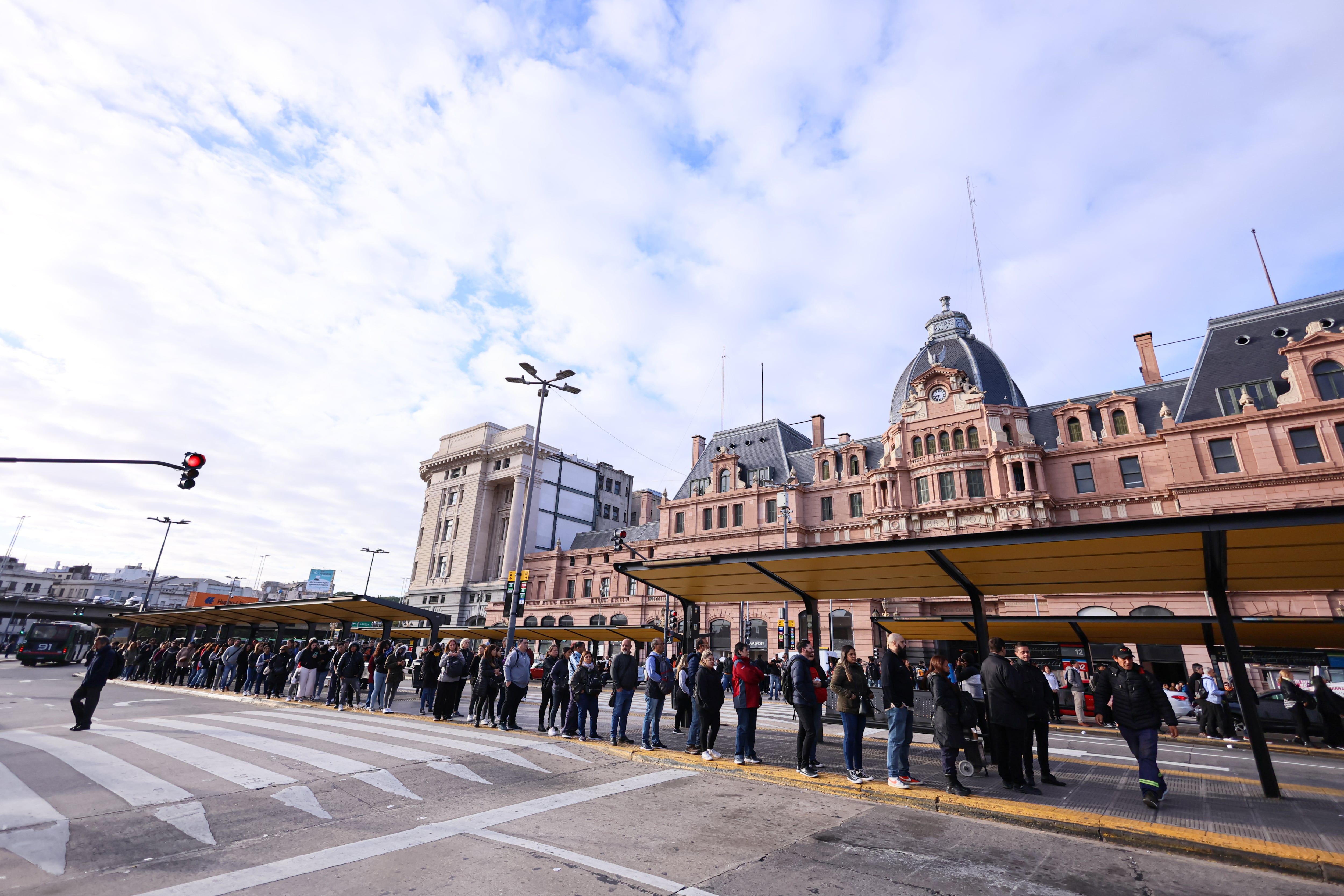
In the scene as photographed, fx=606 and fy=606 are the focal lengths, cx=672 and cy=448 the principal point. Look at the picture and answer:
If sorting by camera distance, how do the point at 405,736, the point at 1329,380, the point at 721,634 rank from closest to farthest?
the point at 405,736, the point at 1329,380, the point at 721,634

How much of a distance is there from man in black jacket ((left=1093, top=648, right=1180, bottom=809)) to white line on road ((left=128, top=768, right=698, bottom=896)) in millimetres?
6519

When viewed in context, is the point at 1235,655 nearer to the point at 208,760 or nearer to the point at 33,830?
the point at 33,830

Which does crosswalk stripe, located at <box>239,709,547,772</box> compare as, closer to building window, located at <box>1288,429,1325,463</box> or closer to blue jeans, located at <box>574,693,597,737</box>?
blue jeans, located at <box>574,693,597,737</box>

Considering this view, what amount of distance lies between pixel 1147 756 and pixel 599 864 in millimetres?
7164

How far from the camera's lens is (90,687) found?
12.2 meters

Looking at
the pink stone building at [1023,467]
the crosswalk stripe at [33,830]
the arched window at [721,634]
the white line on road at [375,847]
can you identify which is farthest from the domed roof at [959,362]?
the crosswalk stripe at [33,830]

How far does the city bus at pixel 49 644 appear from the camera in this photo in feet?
128

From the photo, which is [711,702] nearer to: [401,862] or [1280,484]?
[401,862]

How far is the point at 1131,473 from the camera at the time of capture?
38469mm

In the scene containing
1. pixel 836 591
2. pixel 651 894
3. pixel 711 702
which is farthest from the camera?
pixel 836 591

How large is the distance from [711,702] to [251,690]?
20.1 meters

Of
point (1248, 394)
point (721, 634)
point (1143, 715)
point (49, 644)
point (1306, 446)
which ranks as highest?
point (1248, 394)

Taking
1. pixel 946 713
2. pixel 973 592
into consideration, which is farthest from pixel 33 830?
pixel 973 592

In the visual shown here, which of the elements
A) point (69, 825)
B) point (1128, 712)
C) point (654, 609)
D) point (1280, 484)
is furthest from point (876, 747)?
point (654, 609)
